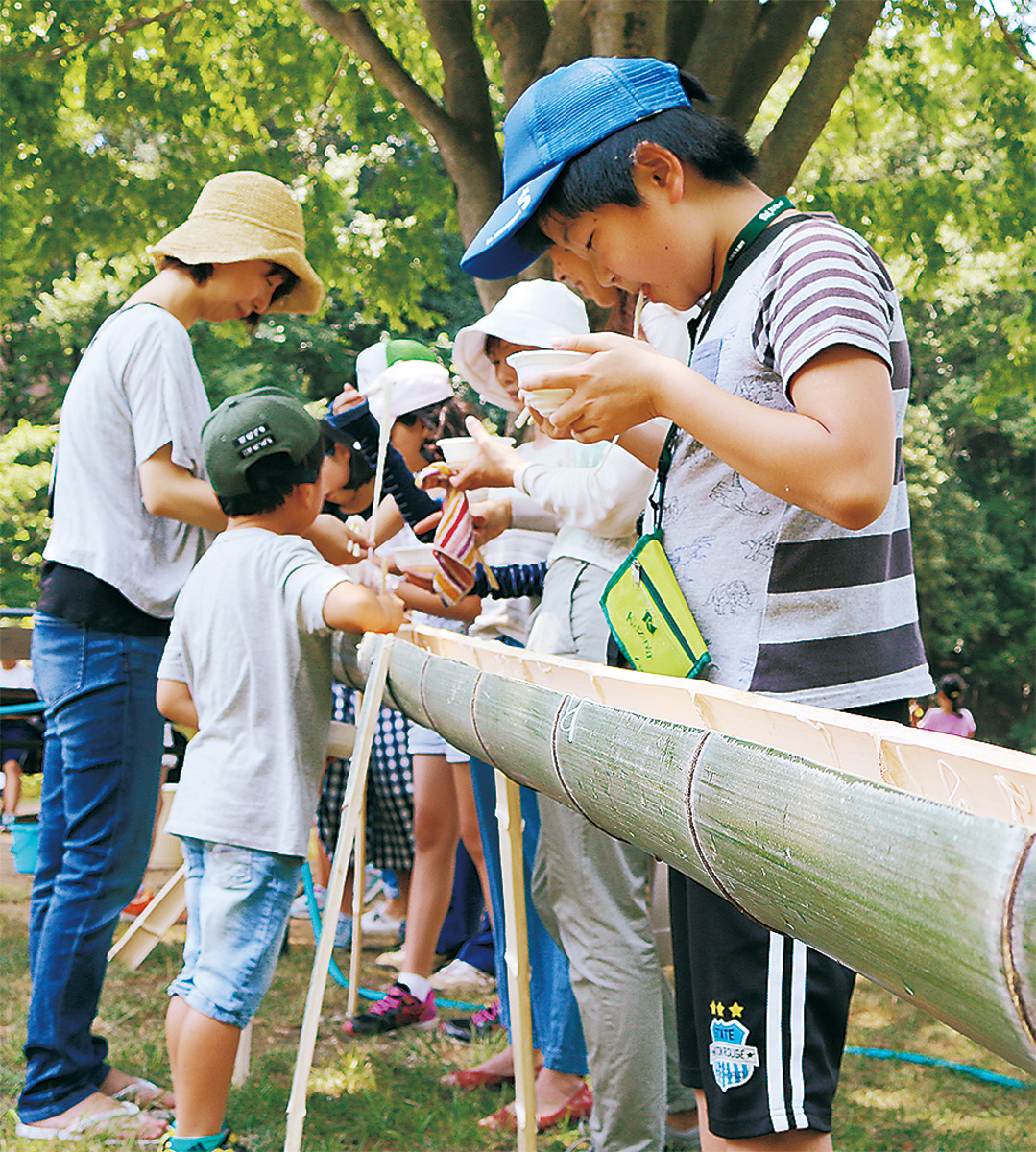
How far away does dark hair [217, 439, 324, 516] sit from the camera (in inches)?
103

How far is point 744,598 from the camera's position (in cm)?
146

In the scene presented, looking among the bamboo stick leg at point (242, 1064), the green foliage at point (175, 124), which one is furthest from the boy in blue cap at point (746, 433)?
the green foliage at point (175, 124)

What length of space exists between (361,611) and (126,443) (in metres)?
0.95

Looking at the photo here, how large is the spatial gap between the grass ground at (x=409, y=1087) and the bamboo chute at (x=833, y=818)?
1.75 metres

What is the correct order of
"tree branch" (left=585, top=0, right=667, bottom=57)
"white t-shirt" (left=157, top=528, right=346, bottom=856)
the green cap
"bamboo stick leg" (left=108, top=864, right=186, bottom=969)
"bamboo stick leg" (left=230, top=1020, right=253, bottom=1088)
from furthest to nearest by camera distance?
"tree branch" (left=585, top=0, right=667, bottom=57) < "bamboo stick leg" (left=108, top=864, right=186, bottom=969) < "bamboo stick leg" (left=230, top=1020, right=253, bottom=1088) < the green cap < "white t-shirt" (left=157, top=528, right=346, bottom=856)

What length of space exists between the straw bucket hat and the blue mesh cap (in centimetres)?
145

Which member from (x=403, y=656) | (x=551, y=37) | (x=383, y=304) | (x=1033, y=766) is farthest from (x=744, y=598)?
(x=383, y=304)

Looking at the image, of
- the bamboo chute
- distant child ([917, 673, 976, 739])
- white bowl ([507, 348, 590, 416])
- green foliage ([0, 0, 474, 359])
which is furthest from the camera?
distant child ([917, 673, 976, 739])

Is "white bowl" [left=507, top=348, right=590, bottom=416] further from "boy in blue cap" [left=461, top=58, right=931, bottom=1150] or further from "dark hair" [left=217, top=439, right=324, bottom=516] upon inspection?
"dark hair" [left=217, top=439, right=324, bottom=516]

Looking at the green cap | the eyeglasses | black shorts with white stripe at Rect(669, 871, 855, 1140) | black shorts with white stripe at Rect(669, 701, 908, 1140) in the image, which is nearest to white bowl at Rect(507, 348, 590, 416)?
black shorts with white stripe at Rect(669, 701, 908, 1140)

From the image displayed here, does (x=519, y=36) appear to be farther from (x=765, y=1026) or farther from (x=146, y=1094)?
(x=765, y=1026)

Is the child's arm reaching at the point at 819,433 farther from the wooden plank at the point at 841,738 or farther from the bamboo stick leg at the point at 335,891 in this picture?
the bamboo stick leg at the point at 335,891

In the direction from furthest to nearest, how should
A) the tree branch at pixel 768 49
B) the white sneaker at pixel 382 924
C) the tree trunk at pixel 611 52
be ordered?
the tree branch at pixel 768 49 < the tree trunk at pixel 611 52 < the white sneaker at pixel 382 924

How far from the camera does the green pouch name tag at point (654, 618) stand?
59.7 inches
